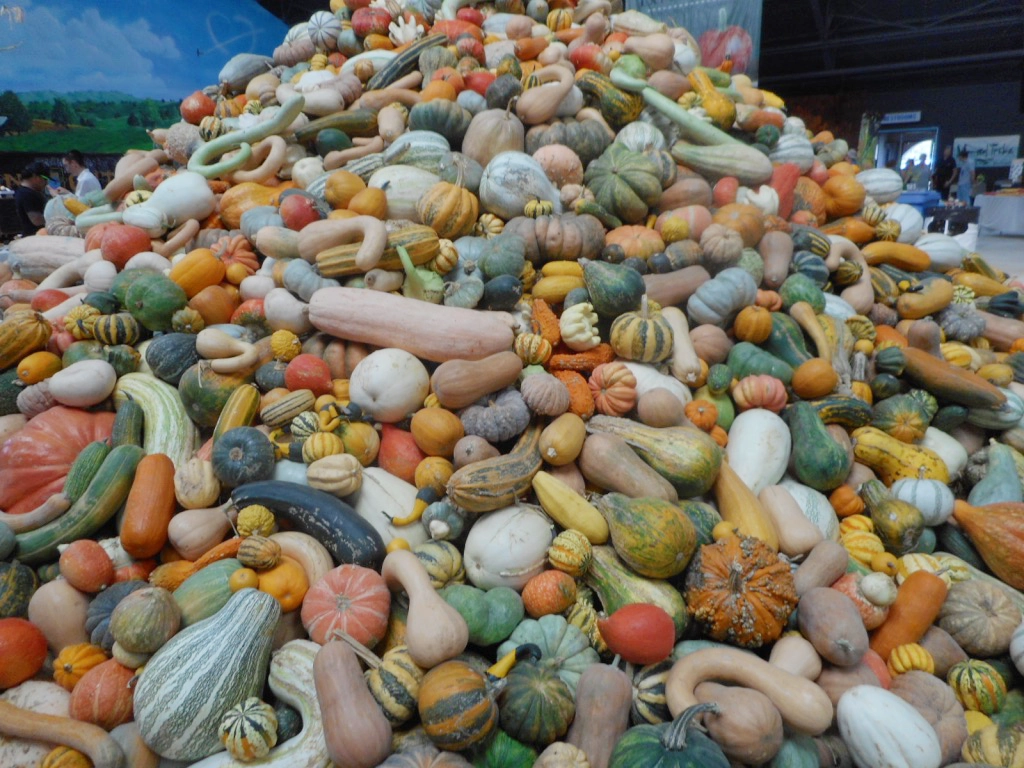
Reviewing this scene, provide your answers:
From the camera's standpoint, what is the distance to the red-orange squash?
250 centimetres

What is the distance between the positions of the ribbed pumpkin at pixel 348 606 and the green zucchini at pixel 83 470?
46.1 inches

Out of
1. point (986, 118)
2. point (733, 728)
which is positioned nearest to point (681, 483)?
point (733, 728)

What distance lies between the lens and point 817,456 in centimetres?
267

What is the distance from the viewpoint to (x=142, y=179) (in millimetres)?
4371

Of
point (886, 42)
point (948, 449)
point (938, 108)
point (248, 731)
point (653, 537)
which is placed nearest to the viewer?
point (248, 731)

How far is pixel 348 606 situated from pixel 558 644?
73 centimetres

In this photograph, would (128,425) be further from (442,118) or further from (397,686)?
(442,118)

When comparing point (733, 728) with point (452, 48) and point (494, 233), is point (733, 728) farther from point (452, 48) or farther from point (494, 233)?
point (452, 48)

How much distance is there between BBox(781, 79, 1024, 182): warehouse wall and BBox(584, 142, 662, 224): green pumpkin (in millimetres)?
19717

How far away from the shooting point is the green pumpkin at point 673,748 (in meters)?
1.51

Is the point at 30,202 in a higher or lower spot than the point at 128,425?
higher

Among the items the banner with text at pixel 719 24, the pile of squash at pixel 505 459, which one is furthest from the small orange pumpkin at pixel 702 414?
the banner with text at pixel 719 24

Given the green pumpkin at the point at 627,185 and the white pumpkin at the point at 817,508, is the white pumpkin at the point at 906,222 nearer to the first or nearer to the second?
the green pumpkin at the point at 627,185

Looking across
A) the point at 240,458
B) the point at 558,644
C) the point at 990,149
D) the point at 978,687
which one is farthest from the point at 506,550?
the point at 990,149
